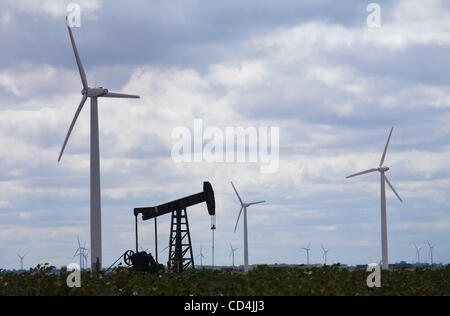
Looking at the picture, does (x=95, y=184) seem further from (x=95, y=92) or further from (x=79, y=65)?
(x=79, y=65)

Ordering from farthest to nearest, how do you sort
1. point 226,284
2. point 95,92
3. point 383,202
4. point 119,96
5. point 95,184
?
point 383,202, point 119,96, point 95,92, point 95,184, point 226,284

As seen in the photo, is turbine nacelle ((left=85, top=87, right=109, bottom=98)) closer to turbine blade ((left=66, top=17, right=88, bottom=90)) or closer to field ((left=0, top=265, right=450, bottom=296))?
turbine blade ((left=66, top=17, right=88, bottom=90))

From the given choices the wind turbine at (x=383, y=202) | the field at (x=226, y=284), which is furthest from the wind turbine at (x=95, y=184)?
the wind turbine at (x=383, y=202)

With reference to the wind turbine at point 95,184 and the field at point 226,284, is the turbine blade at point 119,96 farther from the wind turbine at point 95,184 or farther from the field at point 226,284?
the field at point 226,284

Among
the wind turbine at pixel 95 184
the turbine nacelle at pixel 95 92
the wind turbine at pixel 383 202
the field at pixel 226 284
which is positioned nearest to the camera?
the field at pixel 226 284

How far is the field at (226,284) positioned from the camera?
76.5 ft

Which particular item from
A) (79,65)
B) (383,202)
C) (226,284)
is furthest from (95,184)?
(383,202)

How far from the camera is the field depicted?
2331 cm

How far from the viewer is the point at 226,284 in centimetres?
2508

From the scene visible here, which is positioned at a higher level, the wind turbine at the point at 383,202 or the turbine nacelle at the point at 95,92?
the turbine nacelle at the point at 95,92

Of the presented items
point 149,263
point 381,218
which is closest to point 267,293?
point 149,263
